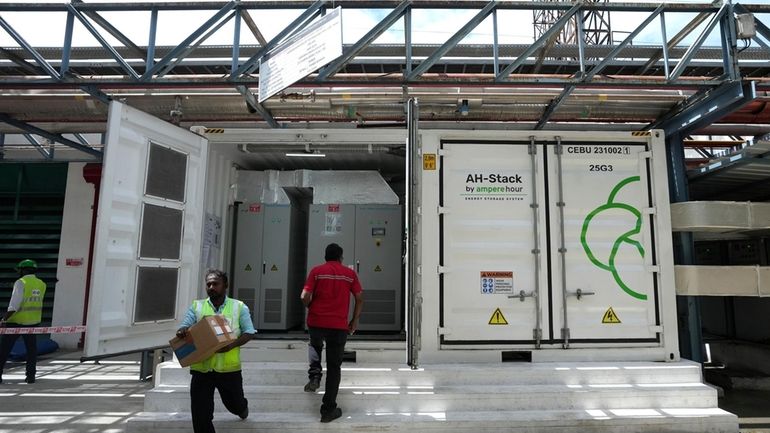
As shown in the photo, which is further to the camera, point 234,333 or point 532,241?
point 532,241

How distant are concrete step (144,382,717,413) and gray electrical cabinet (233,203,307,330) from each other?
5.74 feet

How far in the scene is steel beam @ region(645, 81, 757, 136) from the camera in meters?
4.28

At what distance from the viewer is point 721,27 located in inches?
179

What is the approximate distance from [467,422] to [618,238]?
2.55 meters

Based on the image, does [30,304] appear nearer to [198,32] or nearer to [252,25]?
[198,32]

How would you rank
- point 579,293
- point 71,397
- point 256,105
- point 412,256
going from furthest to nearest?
1. point 71,397
2. point 256,105
3. point 579,293
4. point 412,256

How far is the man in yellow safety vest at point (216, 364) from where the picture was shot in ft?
11.4

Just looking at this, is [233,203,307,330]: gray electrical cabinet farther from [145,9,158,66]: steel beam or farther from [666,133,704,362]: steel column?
[666,133,704,362]: steel column

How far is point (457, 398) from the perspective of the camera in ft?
13.8

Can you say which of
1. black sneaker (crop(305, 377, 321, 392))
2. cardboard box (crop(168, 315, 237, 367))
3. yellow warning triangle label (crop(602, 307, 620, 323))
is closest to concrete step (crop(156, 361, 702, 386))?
black sneaker (crop(305, 377, 321, 392))

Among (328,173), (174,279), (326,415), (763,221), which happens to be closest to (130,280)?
(174,279)

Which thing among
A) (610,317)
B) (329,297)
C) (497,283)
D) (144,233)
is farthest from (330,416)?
(610,317)

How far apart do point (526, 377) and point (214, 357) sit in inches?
113

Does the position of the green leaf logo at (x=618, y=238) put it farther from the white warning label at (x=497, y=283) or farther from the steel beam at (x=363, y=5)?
the steel beam at (x=363, y=5)
